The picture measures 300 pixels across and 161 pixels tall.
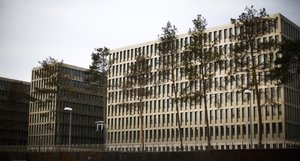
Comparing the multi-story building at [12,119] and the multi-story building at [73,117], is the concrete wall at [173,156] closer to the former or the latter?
the multi-story building at [73,117]

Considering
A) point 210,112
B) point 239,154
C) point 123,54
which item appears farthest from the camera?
point 123,54

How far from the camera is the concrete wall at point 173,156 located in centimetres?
3434

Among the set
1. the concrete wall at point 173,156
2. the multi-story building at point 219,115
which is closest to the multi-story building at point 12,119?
the multi-story building at point 219,115

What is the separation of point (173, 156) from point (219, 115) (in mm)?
48131

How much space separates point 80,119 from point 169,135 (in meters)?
35.3

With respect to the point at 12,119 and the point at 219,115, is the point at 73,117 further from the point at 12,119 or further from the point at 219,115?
the point at 219,115

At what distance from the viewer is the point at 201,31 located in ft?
164

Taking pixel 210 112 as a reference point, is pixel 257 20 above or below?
above

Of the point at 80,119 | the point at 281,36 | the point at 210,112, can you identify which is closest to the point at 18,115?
the point at 80,119

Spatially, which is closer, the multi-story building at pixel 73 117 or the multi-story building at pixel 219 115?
the multi-story building at pixel 219 115

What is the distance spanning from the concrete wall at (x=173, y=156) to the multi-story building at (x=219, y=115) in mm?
18360

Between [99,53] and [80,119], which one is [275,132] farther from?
[80,119]

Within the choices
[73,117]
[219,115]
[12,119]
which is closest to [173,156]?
[219,115]

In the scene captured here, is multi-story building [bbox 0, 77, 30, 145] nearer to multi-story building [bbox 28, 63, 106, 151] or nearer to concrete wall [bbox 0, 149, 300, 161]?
multi-story building [bbox 28, 63, 106, 151]
